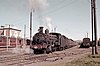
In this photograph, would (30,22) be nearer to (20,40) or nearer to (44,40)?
(20,40)

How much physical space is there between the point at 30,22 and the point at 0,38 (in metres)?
8.51

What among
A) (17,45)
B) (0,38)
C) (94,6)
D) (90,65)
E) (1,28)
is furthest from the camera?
(1,28)

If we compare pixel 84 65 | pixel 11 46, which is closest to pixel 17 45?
pixel 11 46

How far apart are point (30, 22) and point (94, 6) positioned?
2627 centimetres

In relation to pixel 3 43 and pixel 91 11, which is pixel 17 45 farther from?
pixel 91 11

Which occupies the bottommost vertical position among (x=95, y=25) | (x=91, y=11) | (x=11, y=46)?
(x=11, y=46)

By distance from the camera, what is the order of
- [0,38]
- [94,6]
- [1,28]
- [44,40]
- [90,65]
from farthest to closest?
[1,28], [0,38], [44,40], [94,6], [90,65]

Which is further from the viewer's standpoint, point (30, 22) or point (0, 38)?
point (30, 22)

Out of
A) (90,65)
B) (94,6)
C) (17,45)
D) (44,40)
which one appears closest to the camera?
(90,65)

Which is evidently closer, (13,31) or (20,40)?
(20,40)

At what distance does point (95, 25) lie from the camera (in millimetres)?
25234

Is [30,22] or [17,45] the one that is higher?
[30,22]

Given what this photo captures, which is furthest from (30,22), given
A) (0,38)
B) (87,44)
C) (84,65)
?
(84,65)

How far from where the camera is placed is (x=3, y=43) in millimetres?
46812
